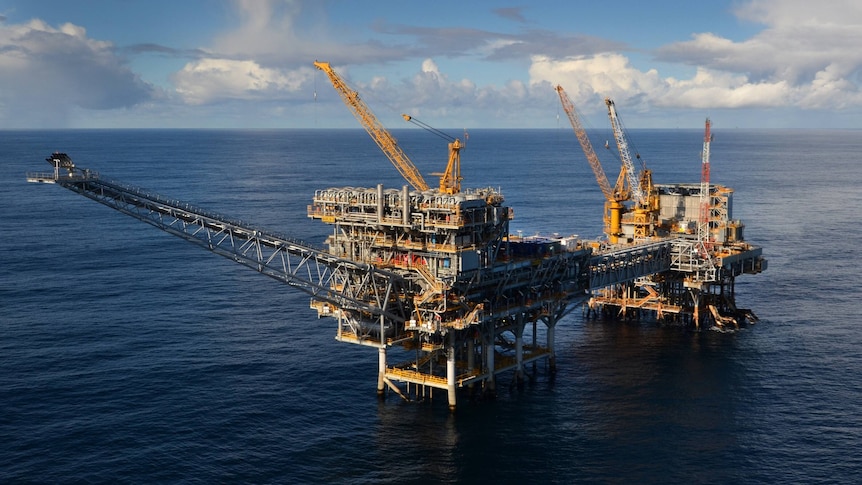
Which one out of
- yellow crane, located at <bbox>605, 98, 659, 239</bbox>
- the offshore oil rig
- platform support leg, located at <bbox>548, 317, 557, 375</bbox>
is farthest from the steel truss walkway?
yellow crane, located at <bbox>605, 98, 659, 239</bbox>

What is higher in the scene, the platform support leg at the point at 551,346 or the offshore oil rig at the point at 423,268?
the offshore oil rig at the point at 423,268

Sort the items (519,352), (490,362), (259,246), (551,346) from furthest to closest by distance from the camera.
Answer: (551,346) < (519,352) < (490,362) < (259,246)

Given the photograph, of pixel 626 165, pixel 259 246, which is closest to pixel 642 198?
pixel 626 165

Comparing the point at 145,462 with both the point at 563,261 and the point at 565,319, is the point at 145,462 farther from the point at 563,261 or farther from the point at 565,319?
the point at 565,319

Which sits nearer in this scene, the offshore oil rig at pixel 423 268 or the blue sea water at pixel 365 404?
the blue sea water at pixel 365 404

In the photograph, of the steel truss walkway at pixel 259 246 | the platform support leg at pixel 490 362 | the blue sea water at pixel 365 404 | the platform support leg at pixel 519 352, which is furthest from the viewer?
the platform support leg at pixel 519 352

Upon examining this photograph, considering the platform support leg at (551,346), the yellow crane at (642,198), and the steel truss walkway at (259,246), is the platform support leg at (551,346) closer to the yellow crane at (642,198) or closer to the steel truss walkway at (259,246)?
the steel truss walkway at (259,246)

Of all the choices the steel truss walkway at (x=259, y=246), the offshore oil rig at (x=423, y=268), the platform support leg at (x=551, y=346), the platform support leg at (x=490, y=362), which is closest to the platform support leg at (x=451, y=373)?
the offshore oil rig at (x=423, y=268)

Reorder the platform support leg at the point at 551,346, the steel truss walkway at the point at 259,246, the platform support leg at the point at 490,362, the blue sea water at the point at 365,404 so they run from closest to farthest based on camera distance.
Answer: the blue sea water at the point at 365,404 < the steel truss walkway at the point at 259,246 < the platform support leg at the point at 490,362 < the platform support leg at the point at 551,346

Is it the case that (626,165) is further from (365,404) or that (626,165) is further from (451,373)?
(365,404)

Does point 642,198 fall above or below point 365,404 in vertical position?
above

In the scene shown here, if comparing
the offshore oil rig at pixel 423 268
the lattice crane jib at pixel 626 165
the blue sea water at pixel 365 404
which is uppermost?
the lattice crane jib at pixel 626 165
